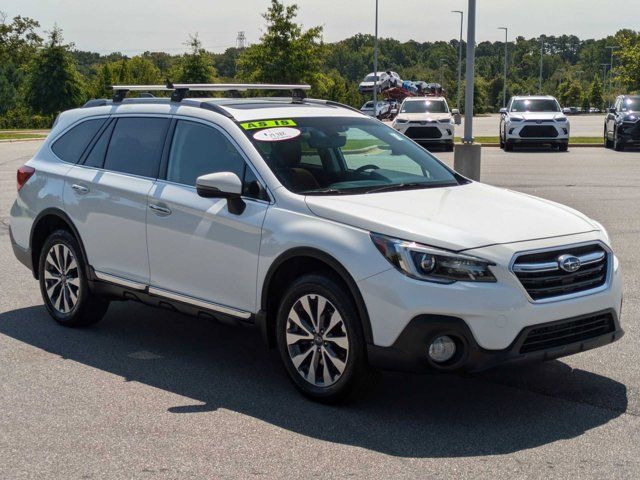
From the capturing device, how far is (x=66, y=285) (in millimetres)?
7586

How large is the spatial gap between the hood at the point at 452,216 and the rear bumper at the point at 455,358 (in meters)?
0.40

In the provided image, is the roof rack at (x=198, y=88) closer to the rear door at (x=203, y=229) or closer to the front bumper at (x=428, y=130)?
the rear door at (x=203, y=229)

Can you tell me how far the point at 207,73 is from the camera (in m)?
60.1

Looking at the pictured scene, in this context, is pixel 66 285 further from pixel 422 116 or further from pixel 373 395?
pixel 422 116

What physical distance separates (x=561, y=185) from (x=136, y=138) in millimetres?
13573

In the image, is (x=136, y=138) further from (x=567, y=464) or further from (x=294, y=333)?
(x=567, y=464)

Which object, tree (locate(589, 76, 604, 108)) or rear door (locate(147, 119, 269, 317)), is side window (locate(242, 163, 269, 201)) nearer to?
rear door (locate(147, 119, 269, 317))

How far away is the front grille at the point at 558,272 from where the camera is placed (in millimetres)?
5203

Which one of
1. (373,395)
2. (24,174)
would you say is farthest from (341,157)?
(24,174)

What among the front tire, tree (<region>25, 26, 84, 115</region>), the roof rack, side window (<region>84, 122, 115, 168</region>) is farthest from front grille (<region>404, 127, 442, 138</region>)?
tree (<region>25, 26, 84, 115</region>)

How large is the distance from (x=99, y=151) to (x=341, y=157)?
6.36 feet

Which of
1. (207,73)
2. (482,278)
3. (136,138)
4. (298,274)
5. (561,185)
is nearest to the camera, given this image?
(482,278)

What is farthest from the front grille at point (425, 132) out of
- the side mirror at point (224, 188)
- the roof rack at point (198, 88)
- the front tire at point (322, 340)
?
the front tire at point (322, 340)

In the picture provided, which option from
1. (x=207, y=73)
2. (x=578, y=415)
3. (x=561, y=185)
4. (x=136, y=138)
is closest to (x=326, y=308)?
(x=578, y=415)
